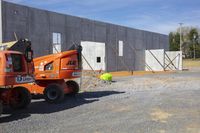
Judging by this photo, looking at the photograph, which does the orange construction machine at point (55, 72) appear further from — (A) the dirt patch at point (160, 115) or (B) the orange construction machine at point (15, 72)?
(A) the dirt patch at point (160, 115)

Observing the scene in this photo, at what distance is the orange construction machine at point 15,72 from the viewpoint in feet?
30.4

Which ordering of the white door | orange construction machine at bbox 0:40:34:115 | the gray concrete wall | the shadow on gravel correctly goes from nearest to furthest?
orange construction machine at bbox 0:40:34:115, the shadow on gravel, the gray concrete wall, the white door

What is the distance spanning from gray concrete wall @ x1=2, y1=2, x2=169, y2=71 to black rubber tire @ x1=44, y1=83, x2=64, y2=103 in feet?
39.2

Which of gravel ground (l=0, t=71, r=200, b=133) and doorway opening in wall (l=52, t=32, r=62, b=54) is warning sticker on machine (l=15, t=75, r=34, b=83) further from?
doorway opening in wall (l=52, t=32, r=62, b=54)

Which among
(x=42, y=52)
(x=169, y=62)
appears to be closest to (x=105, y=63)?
(x=42, y=52)

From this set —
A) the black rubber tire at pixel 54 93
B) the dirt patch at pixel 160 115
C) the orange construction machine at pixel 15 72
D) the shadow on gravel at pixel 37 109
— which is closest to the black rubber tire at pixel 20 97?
the orange construction machine at pixel 15 72

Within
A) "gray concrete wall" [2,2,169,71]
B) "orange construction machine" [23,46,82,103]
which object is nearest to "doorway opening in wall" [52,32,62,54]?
"gray concrete wall" [2,2,169,71]

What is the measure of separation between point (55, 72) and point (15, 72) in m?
3.03

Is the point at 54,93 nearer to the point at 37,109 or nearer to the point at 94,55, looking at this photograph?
the point at 37,109

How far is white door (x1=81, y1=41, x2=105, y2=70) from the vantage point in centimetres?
3344

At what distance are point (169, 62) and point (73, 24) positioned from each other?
1719 cm

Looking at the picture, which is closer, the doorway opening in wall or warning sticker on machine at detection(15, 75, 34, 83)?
warning sticker on machine at detection(15, 75, 34, 83)

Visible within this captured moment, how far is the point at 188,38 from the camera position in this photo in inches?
3740

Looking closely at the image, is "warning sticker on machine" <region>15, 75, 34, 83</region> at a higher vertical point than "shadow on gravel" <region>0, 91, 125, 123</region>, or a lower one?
higher
